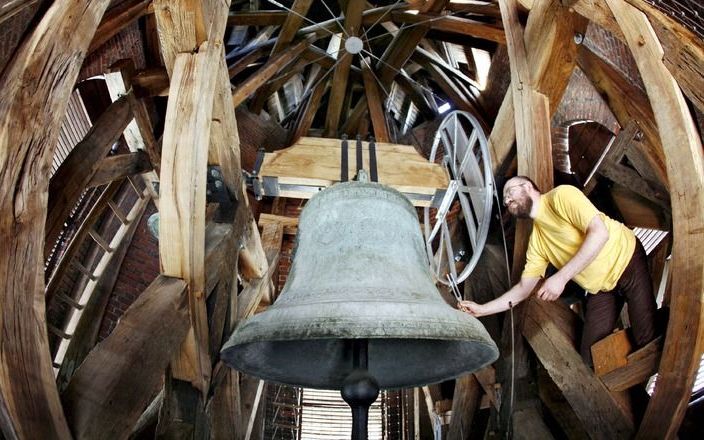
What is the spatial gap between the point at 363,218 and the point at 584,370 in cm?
138

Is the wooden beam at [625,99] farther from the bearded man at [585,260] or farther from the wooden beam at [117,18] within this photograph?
the wooden beam at [117,18]

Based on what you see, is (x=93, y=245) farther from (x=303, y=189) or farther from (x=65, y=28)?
(x=65, y=28)

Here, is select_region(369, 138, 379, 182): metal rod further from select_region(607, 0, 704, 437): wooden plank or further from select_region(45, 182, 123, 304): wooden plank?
select_region(45, 182, 123, 304): wooden plank

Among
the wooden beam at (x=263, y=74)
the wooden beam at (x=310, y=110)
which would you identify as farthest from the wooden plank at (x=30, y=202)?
the wooden beam at (x=310, y=110)

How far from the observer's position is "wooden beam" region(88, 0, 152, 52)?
3012 mm

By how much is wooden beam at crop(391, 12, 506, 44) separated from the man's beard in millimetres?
2595

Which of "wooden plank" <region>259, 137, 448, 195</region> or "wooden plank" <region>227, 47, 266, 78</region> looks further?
"wooden plank" <region>227, 47, 266, 78</region>

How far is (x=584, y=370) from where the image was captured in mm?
2559

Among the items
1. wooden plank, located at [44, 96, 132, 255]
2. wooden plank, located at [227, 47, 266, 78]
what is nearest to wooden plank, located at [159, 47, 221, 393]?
wooden plank, located at [44, 96, 132, 255]

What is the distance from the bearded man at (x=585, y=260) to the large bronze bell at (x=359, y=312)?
517 mm

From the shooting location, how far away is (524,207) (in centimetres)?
259

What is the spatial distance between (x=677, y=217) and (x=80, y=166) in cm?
323

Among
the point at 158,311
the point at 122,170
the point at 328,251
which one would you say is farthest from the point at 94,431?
the point at 122,170

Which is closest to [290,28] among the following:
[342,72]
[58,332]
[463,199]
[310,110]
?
[342,72]
